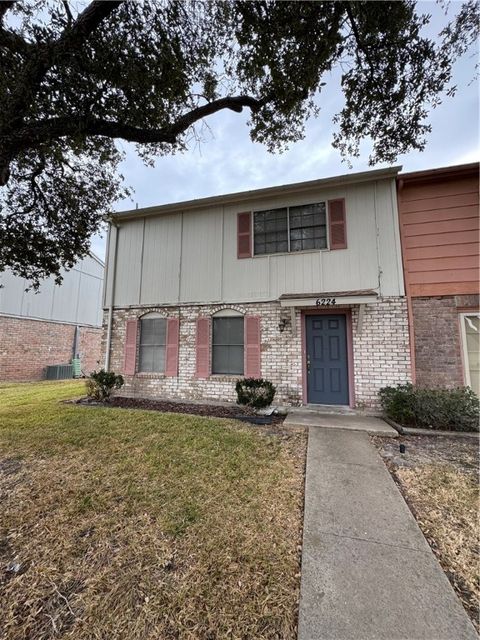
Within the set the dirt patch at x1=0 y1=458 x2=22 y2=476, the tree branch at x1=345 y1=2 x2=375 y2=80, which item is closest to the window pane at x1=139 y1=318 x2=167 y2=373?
the dirt patch at x1=0 y1=458 x2=22 y2=476

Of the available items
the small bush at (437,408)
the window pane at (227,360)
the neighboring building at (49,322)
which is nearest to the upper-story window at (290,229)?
the window pane at (227,360)

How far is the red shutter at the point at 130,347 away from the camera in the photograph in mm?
7910

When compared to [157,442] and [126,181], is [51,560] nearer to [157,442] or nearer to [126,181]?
[157,442]

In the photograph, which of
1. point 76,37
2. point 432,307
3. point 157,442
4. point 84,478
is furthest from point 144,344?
point 432,307

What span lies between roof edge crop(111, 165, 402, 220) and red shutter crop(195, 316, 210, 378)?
323 centimetres

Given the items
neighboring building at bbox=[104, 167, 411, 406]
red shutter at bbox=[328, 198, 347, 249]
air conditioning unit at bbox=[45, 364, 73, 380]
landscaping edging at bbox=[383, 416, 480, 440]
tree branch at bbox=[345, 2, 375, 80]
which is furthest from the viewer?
air conditioning unit at bbox=[45, 364, 73, 380]

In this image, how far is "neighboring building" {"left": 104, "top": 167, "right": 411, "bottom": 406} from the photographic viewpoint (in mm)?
6281

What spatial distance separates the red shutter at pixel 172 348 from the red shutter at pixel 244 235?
8.64 feet

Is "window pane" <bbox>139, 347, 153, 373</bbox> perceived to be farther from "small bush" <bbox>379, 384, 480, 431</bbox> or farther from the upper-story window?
"small bush" <bbox>379, 384, 480, 431</bbox>

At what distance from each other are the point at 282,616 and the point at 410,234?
7.03 m

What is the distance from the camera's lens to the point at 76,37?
3.57 m

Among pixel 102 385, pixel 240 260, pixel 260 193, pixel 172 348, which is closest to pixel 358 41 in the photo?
pixel 260 193

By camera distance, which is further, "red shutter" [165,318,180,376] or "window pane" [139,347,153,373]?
"window pane" [139,347,153,373]

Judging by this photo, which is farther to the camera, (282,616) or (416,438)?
(416,438)
